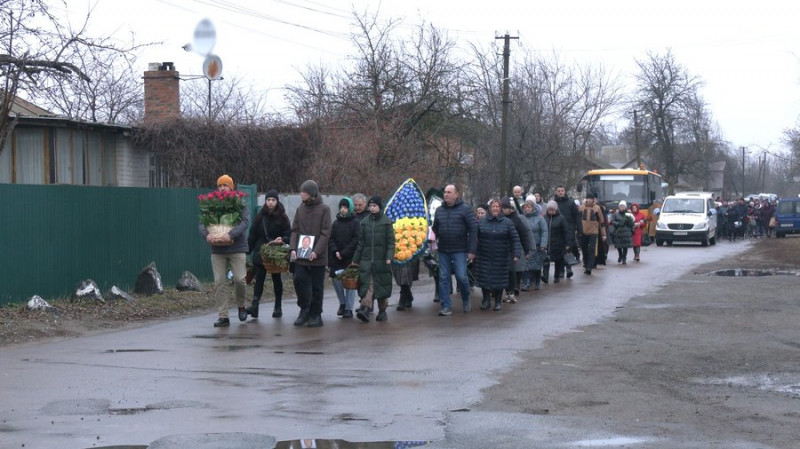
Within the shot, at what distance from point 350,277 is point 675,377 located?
18.8ft

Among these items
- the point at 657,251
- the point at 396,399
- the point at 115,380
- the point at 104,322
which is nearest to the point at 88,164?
the point at 104,322

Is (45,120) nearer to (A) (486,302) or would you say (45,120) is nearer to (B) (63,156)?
(B) (63,156)

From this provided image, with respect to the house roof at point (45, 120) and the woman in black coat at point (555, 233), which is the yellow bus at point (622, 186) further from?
the house roof at point (45, 120)

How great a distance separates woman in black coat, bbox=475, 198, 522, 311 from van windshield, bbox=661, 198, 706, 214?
80.3ft

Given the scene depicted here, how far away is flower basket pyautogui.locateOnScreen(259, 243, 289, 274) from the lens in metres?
14.2

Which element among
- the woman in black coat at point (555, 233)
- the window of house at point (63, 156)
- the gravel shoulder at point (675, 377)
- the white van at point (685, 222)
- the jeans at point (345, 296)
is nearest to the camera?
the gravel shoulder at point (675, 377)

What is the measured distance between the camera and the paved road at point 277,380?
7.38m

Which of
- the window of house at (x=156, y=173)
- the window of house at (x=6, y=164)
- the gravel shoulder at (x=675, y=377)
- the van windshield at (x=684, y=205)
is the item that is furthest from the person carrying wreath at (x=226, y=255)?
the van windshield at (x=684, y=205)

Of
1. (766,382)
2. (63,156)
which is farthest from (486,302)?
(63,156)

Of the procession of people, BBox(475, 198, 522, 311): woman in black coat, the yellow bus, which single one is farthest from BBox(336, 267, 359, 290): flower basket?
the yellow bus

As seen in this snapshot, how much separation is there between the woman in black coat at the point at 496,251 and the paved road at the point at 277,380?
63 cm

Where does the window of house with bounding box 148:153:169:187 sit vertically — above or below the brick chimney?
below

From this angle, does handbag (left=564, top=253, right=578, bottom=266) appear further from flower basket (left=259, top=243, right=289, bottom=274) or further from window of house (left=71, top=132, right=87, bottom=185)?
window of house (left=71, top=132, right=87, bottom=185)

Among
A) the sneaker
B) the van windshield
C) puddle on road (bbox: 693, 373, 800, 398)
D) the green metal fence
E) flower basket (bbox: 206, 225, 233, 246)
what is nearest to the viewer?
puddle on road (bbox: 693, 373, 800, 398)
